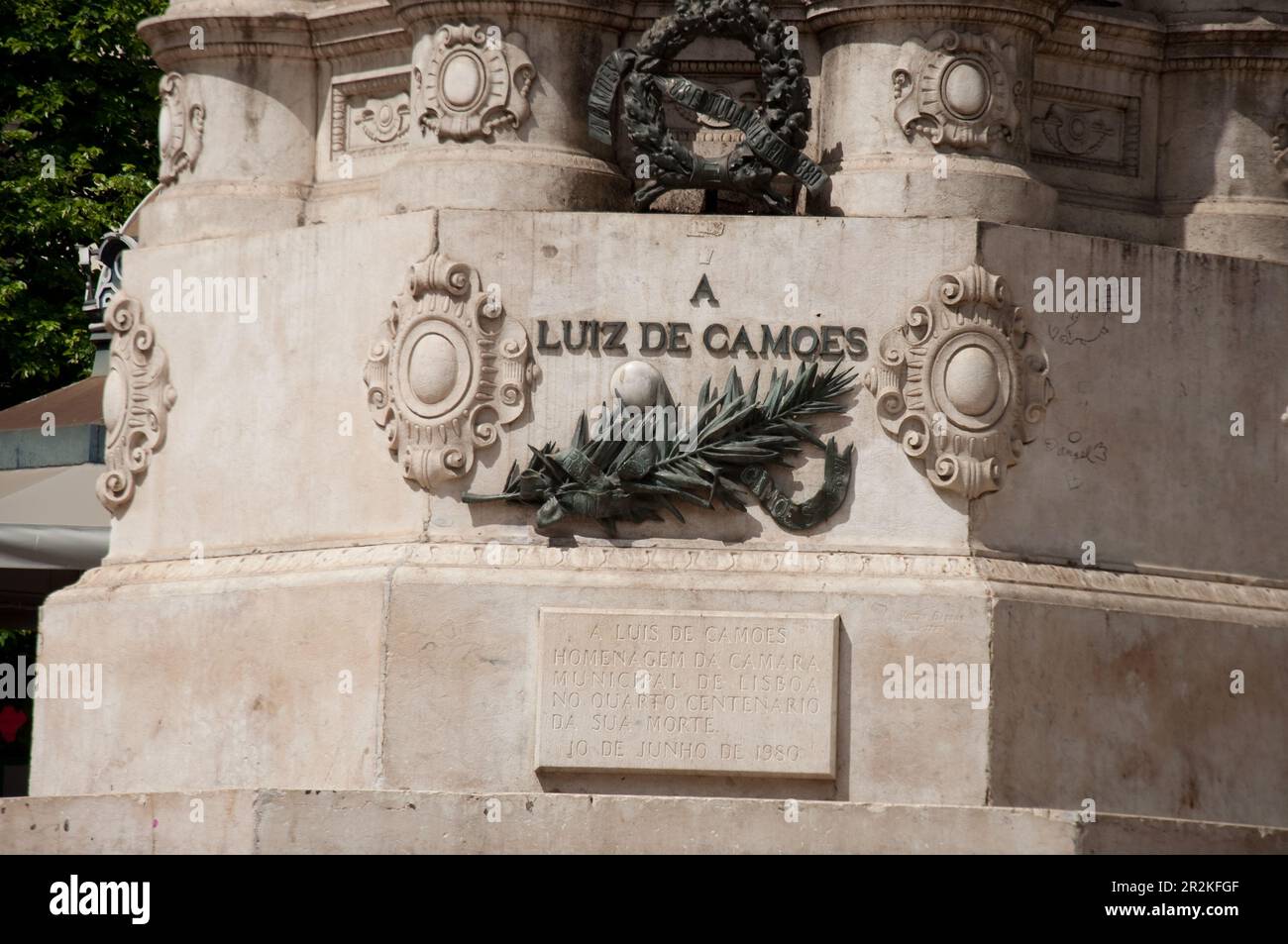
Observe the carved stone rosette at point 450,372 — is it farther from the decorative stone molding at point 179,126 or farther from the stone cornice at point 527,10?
the decorative stone molding at point 179,126

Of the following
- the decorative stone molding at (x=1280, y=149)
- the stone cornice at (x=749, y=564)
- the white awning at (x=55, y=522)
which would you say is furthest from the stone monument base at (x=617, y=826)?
the white awning at (x=55, y=522)

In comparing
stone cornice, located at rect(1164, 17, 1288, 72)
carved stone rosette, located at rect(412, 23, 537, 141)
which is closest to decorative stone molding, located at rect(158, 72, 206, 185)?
carved stone rosette, located at rect(412, 23, 537, 141)

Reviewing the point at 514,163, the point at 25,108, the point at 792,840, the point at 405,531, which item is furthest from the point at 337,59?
the point at 25,108

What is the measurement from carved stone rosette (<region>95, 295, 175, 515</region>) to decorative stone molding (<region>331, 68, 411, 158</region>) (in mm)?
1838

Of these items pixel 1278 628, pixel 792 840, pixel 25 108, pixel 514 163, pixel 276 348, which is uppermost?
pixel 25 108

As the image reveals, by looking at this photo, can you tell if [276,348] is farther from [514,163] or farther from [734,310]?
[734,310]

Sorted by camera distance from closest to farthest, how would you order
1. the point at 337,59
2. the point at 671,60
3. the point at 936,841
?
the point at 936,841
the point at 671,60
the point at 337,59

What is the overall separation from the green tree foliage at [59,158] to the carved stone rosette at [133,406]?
14.6 metres

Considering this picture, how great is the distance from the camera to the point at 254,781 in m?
17.4

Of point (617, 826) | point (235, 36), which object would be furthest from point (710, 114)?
point (617, 826)

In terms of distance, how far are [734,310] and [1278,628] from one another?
4090mm

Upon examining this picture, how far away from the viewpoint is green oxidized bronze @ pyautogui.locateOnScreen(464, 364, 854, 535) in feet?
55.4

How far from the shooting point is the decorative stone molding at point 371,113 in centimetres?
1875

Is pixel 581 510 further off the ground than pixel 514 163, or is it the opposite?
pixel 514 163
